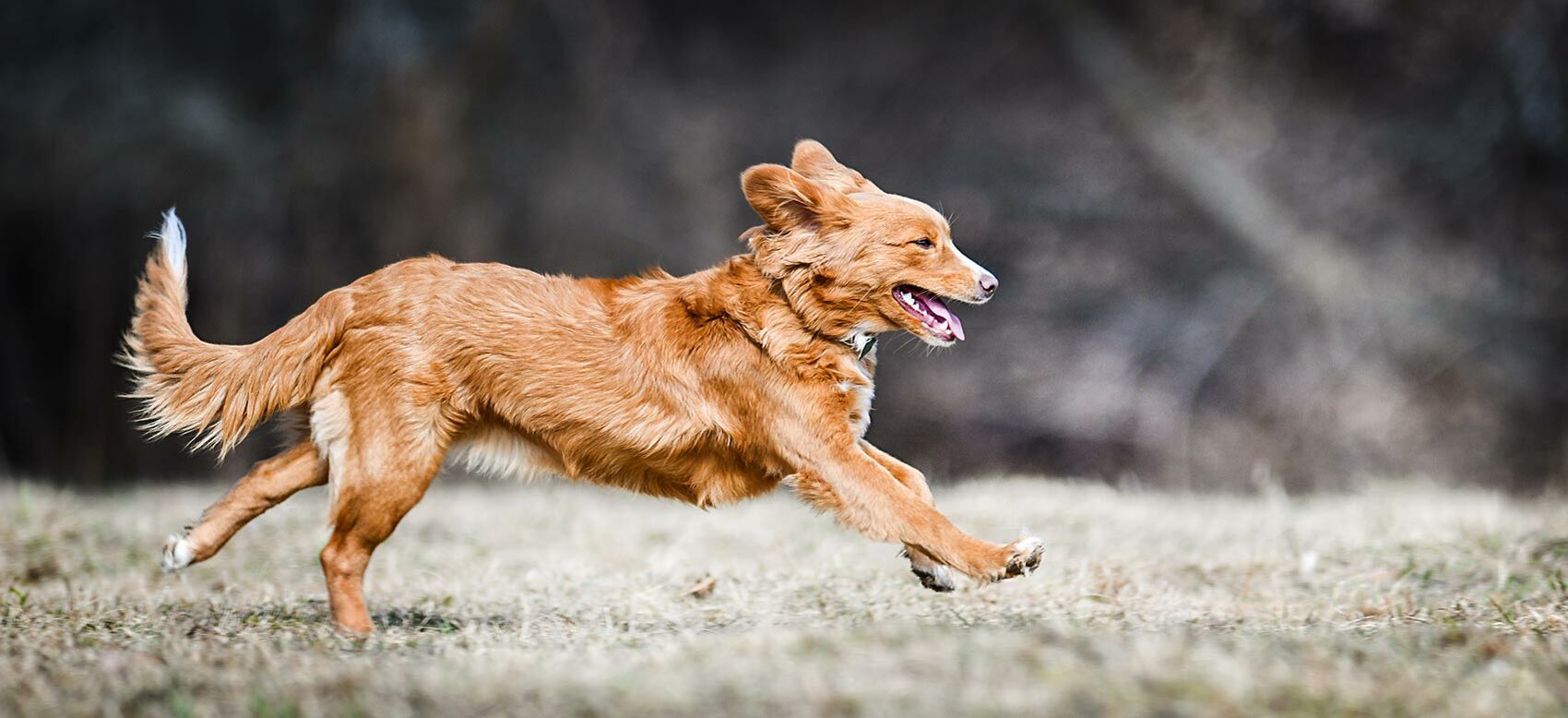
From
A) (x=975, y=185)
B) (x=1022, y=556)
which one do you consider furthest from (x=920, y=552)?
(x=975, y=185)

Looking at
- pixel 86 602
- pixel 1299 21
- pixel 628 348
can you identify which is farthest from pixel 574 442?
pixel 1299 21

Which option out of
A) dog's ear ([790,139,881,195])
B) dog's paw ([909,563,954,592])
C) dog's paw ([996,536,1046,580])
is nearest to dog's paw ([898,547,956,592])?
dog's paw ([909,563,954,592])

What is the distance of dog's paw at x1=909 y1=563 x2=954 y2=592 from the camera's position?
158 inches

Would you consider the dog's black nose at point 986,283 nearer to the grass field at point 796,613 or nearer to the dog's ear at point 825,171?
the dog's ear at point 825,171

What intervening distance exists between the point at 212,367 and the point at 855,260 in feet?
6.26

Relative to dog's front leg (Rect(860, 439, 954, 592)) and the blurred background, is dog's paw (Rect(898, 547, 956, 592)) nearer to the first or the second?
dog's front leg (Rect(860, 439, 954, 592))

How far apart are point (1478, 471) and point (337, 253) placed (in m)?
7.90

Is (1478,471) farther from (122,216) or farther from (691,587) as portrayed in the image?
(122,216)

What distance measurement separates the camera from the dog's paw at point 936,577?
401 centimetres

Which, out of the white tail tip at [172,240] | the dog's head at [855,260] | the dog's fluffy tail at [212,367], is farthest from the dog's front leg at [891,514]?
the white tail tip at [172,240]

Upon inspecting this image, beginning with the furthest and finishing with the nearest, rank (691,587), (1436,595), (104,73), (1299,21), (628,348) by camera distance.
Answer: (1299,21) < (104,73) < (691,587) < (1436,595) < (628,348)

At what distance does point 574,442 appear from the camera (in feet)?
13.4

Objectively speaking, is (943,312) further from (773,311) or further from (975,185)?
(975,185)

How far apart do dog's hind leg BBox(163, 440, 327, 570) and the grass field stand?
0.22 metres
